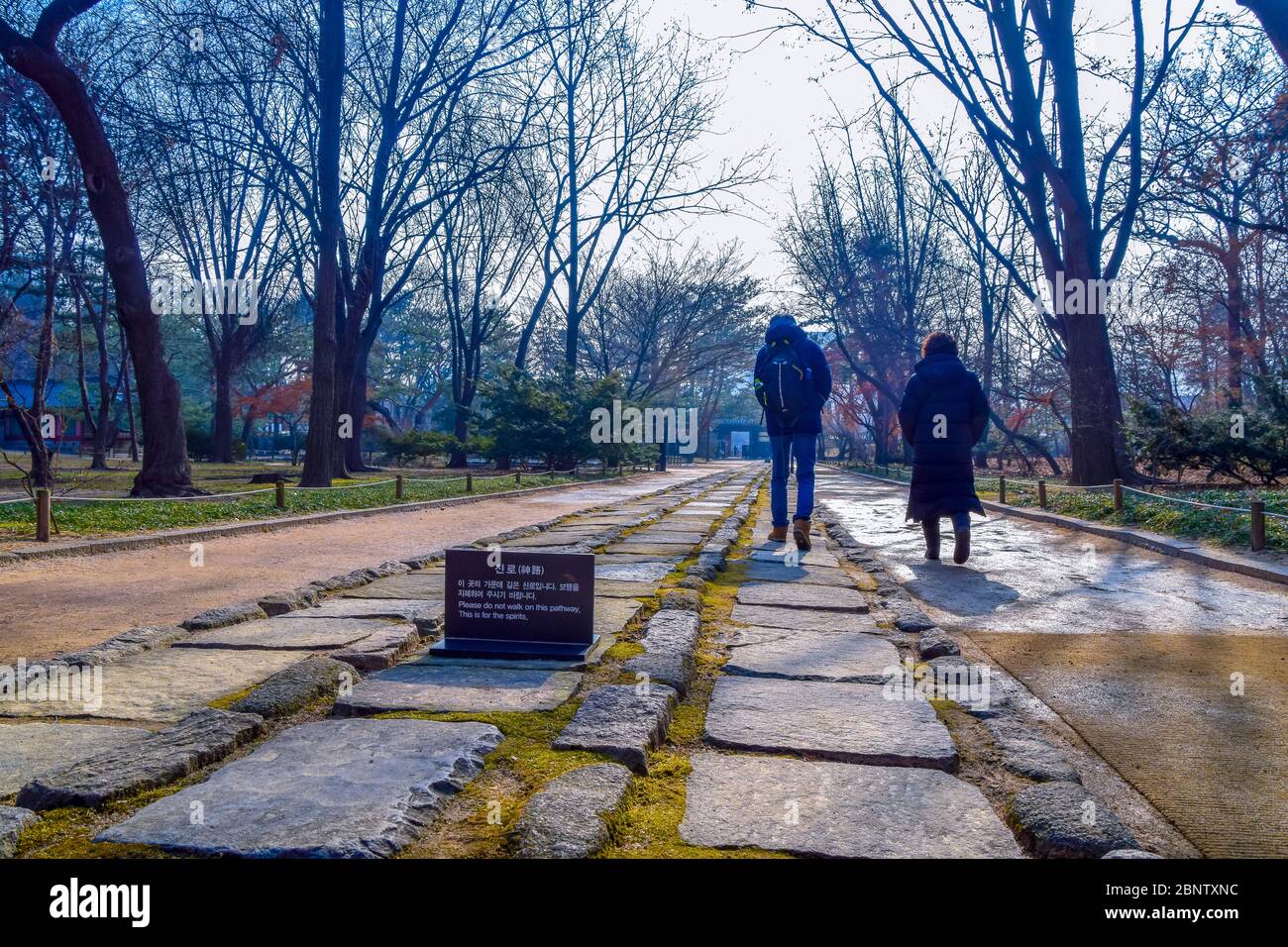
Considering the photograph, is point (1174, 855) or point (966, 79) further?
point (966, 79)

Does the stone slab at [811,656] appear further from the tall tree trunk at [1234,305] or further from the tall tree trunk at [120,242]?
the tall tree trunk at [1234,305]

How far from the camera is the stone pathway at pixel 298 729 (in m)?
2.02

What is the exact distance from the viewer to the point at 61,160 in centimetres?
2036

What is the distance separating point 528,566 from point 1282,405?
13.9 metres

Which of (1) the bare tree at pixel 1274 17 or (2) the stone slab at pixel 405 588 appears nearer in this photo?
(2) the stone slab at pixel 405 588

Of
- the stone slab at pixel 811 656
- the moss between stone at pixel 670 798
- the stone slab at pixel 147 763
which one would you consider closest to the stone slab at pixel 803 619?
the stone slab at pixel 811 656

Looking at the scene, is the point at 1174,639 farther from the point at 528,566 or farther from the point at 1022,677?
the point at 528,566

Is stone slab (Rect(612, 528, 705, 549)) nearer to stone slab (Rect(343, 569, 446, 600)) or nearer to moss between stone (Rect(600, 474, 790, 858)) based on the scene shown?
stone slab (Rect(343, 569, 446, 600))

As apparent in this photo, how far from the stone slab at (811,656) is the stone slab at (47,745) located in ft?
7.01

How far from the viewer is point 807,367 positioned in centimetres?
796

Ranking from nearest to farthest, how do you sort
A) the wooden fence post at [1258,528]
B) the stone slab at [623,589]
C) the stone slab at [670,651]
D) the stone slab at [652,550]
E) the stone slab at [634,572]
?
1. the stone slab at [670,651]
2. the stone slab at [623,589]
3. the stone slab at [634,572]
4. the wooden fence post at [1258,528]
5. the stone slab at [652,550]
